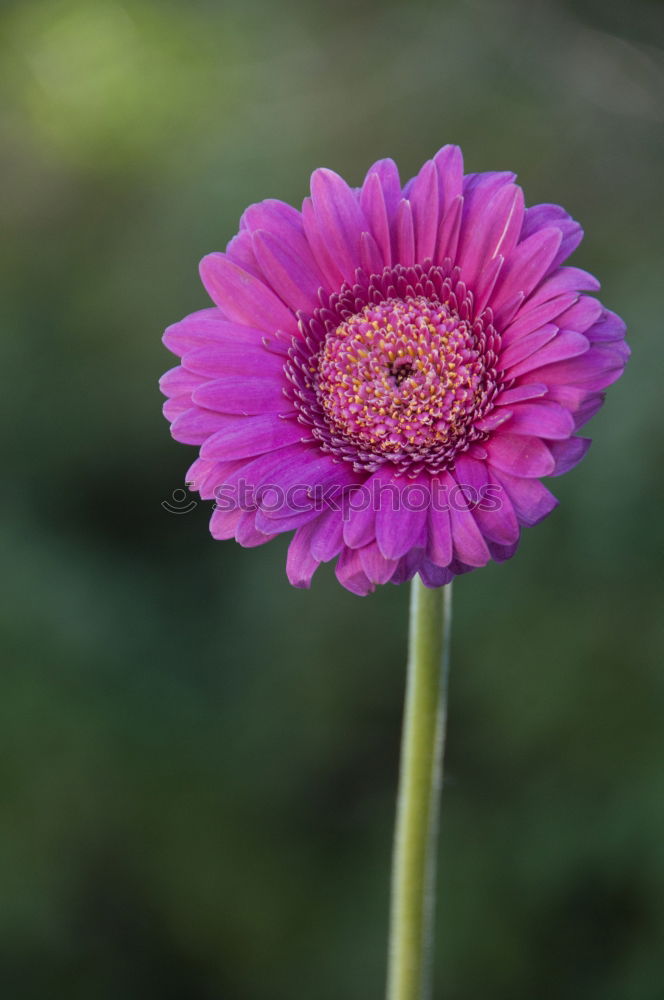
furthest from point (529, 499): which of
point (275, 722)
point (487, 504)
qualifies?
point (275, 722)

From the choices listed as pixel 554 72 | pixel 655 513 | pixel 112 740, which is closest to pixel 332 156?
pixel 554 72

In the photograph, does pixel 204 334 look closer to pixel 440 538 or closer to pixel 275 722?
pixel 440 538

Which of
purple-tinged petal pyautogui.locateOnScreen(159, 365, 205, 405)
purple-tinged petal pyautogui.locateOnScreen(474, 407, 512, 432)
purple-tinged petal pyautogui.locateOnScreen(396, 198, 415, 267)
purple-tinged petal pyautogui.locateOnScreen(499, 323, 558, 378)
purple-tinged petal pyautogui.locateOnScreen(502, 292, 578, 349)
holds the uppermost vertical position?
purple-tinged petal pyautogui.locateOnScreen(396, 198, 415, 267)

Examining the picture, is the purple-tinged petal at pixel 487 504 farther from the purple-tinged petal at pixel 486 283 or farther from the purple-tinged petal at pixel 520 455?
the purple-tinged petal at pixel 486 283

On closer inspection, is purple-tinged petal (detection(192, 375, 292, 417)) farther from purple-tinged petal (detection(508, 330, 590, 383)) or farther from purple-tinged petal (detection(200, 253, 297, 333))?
purple-tinged petal (detection(508, 330, 590, 383))

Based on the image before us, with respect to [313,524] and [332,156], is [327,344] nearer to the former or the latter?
[313,524]

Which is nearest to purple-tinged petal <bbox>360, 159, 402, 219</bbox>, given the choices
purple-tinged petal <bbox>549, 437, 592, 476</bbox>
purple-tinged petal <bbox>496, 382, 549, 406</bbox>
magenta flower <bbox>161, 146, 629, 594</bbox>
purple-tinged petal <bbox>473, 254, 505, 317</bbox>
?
magenta flower <bbox>161, 146, 629, 594</bbox>

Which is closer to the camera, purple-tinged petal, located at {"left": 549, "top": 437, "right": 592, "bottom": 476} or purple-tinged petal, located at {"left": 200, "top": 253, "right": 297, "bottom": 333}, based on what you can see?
purple-tinged petal, located at {"left": 549, "top": 437, "right": 592, "bottom": 476}

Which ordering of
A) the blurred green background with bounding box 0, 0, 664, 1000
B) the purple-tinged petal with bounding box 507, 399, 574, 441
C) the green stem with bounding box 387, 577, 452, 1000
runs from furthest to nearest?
the blurred green background with bounding box 0, 0, 664, 1000 → the green stem with bounding box 387, 577, 452, 1000 → the purple-tinged petal with bounding box 507, 399, 574, 441
